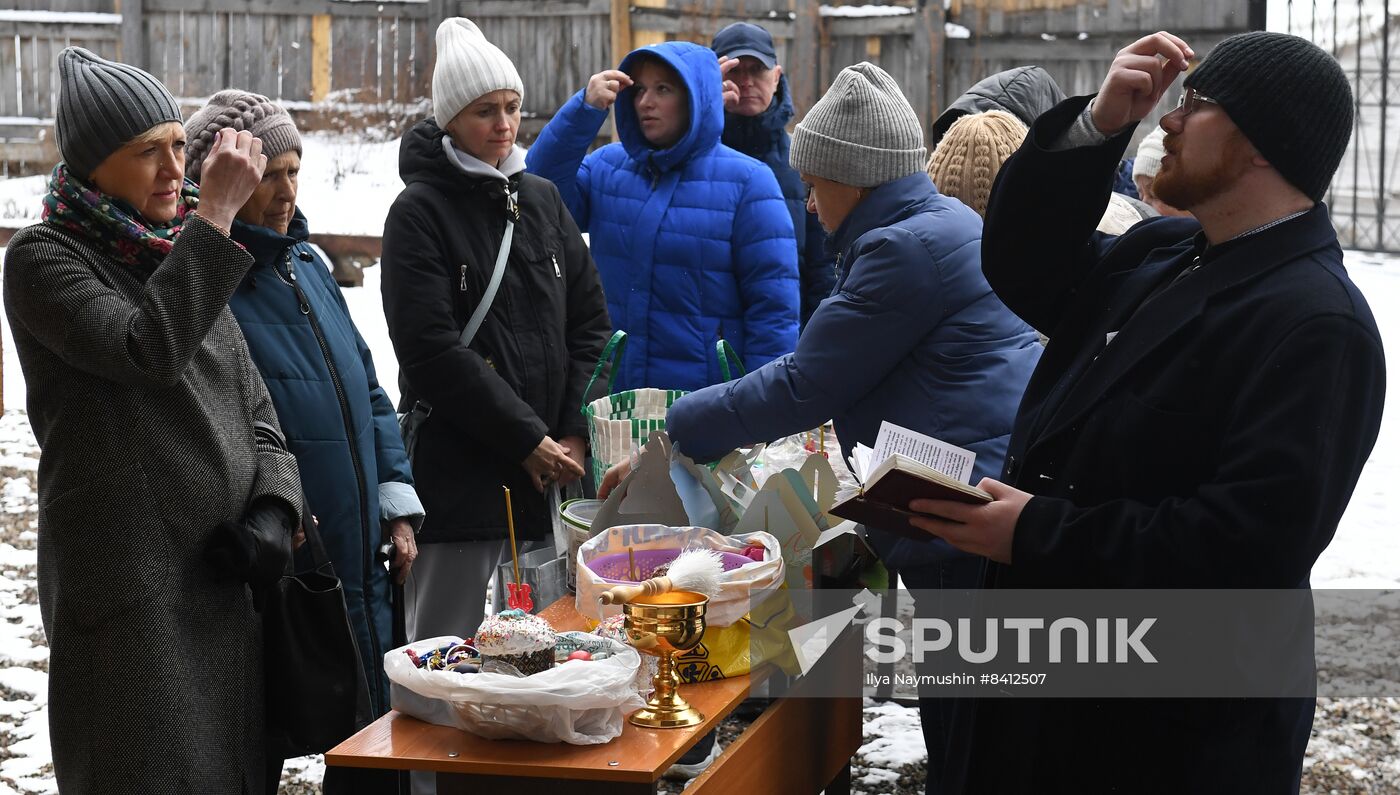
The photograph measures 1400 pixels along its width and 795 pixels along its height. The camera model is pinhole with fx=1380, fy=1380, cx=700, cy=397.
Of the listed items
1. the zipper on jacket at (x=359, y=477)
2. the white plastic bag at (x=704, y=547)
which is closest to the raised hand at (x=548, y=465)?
the zipper on jacket at (x=359, y=477)

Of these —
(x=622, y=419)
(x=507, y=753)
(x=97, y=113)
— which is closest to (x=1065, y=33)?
(x=622, y=419)

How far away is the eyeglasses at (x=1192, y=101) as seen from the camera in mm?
1941

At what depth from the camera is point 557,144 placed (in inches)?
164

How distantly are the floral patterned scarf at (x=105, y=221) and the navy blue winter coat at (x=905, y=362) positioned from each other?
1.06 meters

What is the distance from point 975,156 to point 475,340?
1.31 m

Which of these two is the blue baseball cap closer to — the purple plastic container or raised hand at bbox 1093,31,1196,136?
the purple plastic container

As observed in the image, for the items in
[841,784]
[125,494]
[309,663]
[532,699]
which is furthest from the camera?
[841,784]

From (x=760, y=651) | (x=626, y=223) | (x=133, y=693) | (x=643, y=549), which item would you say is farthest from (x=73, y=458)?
(x=626, y=223)

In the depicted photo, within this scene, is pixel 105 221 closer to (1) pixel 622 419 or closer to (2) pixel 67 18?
(1) pixel 622 419

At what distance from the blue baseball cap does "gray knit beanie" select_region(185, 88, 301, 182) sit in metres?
2.39

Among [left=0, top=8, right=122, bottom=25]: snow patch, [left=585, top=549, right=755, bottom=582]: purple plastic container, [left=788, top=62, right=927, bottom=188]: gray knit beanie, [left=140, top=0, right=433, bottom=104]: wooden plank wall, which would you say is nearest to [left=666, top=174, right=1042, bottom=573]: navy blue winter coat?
[left=788, top=62, right=927, bottom=188]: gray knit beanie

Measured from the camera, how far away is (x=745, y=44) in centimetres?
496

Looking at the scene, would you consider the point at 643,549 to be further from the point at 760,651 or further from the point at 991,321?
the point at 991,321

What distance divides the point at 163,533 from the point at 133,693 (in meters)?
0.27
